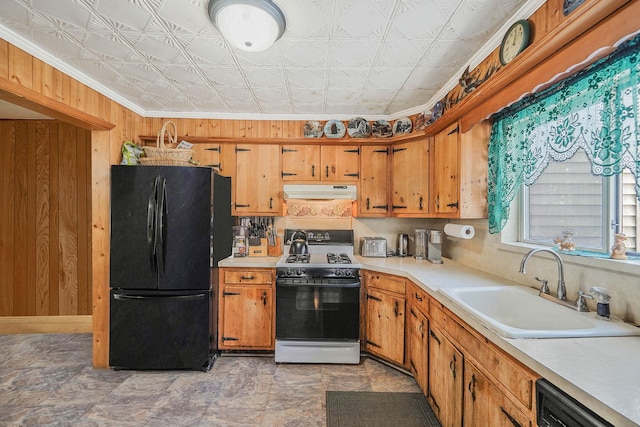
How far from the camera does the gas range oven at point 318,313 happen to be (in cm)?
266

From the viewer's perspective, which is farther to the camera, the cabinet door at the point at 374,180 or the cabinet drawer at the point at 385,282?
the cabinet door at the point at 374,180

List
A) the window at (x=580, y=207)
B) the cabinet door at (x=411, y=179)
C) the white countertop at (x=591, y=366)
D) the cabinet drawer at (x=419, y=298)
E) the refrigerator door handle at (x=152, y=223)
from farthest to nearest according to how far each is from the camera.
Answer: the cabinet door at (x=411, y=179) < the refrigerator door handle at (x=152, y=223) < the cabinet drawer at (x=419, y=298) < the window at (x=580, y=207) < the white countertop at (x=591, y=366)

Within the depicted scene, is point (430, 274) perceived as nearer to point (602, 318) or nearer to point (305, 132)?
point (602, 318)

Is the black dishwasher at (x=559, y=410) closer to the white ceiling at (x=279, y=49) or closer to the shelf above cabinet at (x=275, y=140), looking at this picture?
the white ceiling at (x=279, y=49)

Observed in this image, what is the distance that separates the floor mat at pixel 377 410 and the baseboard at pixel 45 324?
3.12m

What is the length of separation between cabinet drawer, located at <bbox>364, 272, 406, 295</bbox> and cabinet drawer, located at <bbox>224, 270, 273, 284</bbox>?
3.22 ft

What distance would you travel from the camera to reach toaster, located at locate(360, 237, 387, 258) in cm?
313

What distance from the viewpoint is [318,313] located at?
2.68m

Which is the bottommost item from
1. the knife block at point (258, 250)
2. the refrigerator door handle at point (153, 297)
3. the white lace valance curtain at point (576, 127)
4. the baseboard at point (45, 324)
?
the baseboard at point (45, 324)

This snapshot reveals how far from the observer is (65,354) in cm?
289

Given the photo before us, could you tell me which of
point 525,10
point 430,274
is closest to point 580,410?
point 430,274

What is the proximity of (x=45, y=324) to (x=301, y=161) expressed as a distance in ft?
11.7

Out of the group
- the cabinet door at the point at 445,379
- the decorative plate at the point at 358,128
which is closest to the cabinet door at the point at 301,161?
the decorative plate at the point at 358,128

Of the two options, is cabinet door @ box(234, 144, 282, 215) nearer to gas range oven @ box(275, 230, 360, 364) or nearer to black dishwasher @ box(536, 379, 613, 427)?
gas range oven @ box(275, 230, 360, 364)
